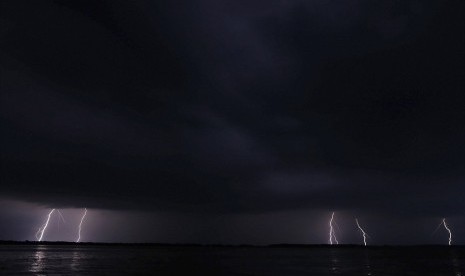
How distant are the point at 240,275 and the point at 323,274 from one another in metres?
9.81

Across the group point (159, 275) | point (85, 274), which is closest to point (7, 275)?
point (85, 274)

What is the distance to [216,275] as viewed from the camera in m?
45.8

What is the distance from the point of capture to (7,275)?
140ft

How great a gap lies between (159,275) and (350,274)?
21.4 m

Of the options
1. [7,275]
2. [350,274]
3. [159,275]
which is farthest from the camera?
[350,274]

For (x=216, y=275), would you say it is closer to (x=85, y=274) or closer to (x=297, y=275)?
(x=297, y=275)

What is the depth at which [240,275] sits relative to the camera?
46.2 meters

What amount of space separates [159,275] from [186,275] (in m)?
2.86

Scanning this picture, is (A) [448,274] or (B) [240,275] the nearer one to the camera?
(B) [240,275]

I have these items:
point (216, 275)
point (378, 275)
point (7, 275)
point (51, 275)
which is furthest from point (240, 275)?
point (7, 275)

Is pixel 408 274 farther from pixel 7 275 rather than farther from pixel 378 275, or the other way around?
pixel 7 275

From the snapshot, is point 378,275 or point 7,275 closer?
point 7,275

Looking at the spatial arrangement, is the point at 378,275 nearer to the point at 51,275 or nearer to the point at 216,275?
the point at 216,275

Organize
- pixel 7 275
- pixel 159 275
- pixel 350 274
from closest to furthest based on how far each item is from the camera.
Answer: pixel 7 275 → pixel 159 275 → pixel 350 274
